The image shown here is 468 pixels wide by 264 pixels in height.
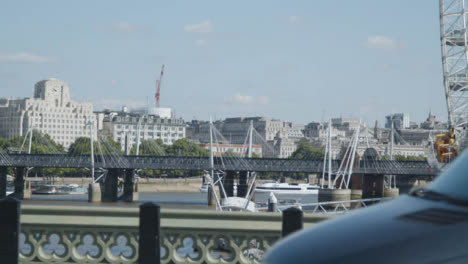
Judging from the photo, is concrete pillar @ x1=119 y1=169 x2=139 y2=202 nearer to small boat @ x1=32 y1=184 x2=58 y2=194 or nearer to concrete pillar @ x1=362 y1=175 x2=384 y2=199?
small boat @ x1=32 y1=184 x2=58 y2=194

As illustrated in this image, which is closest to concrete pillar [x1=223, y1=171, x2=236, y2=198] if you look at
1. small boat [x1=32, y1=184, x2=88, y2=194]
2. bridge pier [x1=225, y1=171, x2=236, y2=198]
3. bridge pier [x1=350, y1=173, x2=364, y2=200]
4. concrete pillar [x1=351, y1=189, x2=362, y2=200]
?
bridge pier [x1=225, y1=171, x2=236, y2=198]

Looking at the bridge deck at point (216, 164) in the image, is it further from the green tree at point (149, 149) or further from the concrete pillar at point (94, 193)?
the green tree at point (149, 149)

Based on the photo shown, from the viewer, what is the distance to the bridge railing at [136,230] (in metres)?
8.58

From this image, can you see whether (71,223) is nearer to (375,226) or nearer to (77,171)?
(375,226)

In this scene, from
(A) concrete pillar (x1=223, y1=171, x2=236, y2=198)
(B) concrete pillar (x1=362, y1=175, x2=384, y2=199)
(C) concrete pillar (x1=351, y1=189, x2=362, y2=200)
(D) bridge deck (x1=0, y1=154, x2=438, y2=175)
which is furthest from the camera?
(B) concrete pillar (x1=362, y1=175, x2=384, y2=199)

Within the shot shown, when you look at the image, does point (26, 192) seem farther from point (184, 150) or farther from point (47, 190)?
point (184, 150)

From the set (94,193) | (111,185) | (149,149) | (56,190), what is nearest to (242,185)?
(111,185)

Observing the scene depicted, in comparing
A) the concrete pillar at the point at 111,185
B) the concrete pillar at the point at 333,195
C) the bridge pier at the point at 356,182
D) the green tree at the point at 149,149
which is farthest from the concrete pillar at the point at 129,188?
the green tree at the point at 149,149

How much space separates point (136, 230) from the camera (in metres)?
8.76

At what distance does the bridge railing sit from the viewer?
858cm

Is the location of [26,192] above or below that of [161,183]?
below

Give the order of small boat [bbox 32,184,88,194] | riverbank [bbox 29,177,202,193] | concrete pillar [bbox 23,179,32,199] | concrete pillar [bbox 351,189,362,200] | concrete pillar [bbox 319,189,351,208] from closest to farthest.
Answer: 1. concrete pillar [bbox 319,189,351,208]
2. concrete pillar [bbox 23,179,32,199]
3. concrete pillar [bbox 351,189,362,200]
4. small boat [bbox 32,184,88,194]
5. riverbank [bbox 29,177,202,193]

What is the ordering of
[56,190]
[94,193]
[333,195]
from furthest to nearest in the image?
[56,190] → [94,193] → [333,195]

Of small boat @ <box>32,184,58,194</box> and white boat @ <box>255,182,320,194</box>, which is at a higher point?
white boat @ <box>255,182,320,194</box>
